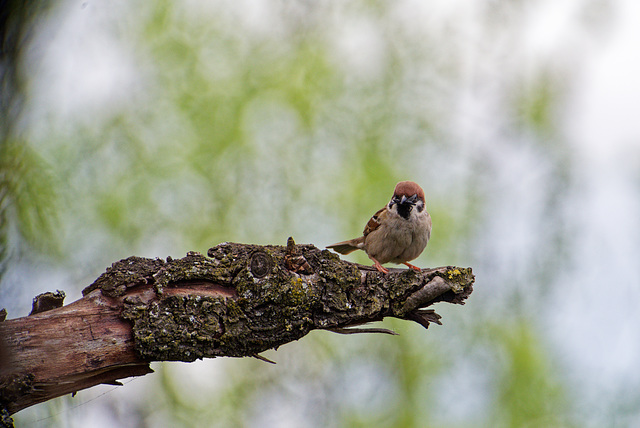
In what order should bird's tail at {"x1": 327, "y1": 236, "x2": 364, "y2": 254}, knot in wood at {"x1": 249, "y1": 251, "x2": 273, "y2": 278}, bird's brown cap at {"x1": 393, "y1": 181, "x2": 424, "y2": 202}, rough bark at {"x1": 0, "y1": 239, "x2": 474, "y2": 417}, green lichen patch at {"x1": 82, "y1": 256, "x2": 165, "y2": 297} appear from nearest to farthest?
rough bark at {"x1": 0, "y1": 239, "x2": 474, "y2": 417} < green lichen patch at {"x1": 82, "y1": 256, "x2": 165, "y2": 297} < knot in wood at {"x1": 249, "y1": 251, "x2": 273, "y2": 278} < bird's brown cap at {"x1": 393, "y1": 181, "x2": 424, "y2": 202} < bird's tail at {"x1": 327, "y1": 236, "x2": 364, "y2": 254}

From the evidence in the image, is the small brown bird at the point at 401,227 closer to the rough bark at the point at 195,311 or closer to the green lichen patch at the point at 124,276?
the rough bark at the point at 195,311

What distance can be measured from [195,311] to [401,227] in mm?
1826

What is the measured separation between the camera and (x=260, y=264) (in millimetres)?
2180

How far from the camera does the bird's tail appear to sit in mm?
3890

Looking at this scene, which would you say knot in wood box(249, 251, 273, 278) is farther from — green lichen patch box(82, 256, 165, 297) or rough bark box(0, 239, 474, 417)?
green lichen patch box(82, 256, 165, 297)

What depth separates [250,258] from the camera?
85.5 inches

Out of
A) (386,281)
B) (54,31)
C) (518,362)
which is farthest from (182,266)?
(518,362)

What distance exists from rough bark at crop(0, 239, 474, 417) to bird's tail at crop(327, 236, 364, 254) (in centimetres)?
146

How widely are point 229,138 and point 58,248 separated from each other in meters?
1.28

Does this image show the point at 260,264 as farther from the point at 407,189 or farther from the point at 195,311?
the point at 407,189

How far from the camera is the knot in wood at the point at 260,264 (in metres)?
2.17

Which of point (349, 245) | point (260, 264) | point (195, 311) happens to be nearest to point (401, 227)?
point (349, 245)

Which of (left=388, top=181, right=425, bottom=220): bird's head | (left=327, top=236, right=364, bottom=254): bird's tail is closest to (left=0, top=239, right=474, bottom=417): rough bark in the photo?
(left=388, top=181, right=425, bottom=220): bird's head

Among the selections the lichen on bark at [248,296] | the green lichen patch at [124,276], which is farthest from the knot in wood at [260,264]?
the green lichen patch at [124,276]
